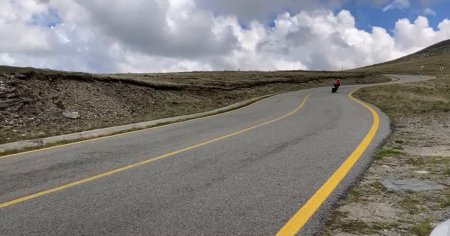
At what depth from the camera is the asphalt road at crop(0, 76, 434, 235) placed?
4773mm

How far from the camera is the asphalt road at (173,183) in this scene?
477 cm

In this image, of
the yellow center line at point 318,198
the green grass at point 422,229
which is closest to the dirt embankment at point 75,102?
the yellow center line at point 318,198

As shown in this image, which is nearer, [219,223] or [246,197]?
[219,223]

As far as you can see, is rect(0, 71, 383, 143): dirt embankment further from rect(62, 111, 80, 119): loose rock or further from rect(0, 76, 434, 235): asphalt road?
rect(0, 76, 434, 235): asphalt road

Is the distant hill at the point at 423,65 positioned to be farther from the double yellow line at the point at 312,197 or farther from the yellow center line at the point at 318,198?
the yellow center line at the point at 318,198

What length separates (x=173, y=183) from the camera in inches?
255

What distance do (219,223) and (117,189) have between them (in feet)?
6.59

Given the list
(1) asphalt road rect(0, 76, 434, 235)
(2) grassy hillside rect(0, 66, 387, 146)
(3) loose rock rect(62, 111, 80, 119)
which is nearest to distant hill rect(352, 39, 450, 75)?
(2) grassy hillside rect(0, 66, 387, 146)

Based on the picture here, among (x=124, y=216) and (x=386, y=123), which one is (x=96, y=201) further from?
(x=386, y=123)

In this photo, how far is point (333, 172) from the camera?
7.18 meters

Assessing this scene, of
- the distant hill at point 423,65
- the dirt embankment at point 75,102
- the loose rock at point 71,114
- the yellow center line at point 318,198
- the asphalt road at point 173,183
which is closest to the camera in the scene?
the yellow center line at point 318,198

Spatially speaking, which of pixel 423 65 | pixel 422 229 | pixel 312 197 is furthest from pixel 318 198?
pixel 423 65

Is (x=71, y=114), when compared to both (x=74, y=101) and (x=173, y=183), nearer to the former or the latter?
(x=74, y=101)

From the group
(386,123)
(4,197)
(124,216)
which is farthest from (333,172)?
(386,123)
